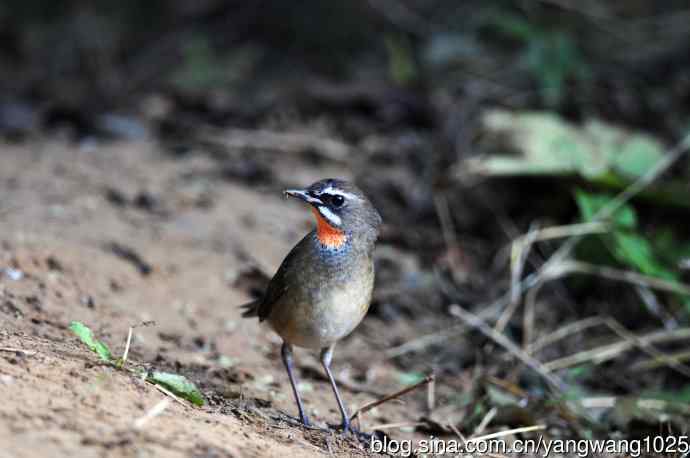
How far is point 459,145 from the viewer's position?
8875mm

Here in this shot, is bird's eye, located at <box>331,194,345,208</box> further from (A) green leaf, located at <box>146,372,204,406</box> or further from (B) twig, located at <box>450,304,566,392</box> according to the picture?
(B) twig, located at <box>450,304,566,392</box>

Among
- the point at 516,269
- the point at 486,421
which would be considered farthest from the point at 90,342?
the point at 516,269

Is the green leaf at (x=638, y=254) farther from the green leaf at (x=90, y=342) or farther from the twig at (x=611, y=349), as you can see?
the green leaf at (x=90, y=342)

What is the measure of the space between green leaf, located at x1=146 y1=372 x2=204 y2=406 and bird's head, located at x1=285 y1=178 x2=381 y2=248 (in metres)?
1.34

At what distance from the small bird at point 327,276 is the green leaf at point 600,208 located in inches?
103

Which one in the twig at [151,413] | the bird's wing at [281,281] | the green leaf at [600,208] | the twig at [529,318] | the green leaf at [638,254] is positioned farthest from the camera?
the green leaf at [600,208]

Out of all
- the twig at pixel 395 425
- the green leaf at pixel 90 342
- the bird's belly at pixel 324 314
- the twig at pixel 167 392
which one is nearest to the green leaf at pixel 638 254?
the twig at pixel 395 425

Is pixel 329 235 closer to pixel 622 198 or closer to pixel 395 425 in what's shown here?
pixel 395 425

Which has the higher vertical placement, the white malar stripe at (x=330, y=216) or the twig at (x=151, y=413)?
the white malar stripe at (x=330, y=216)

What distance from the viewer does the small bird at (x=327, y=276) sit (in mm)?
5027

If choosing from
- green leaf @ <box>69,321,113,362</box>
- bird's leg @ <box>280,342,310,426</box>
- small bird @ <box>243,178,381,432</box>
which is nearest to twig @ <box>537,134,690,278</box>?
small bird @ <box>243,178,381,432</box>

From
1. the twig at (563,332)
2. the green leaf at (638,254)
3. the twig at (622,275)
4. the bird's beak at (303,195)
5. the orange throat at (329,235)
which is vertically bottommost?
the twig at (563,332)

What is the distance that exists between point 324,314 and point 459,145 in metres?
4.26

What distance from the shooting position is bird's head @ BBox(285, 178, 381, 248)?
5.16 metres
